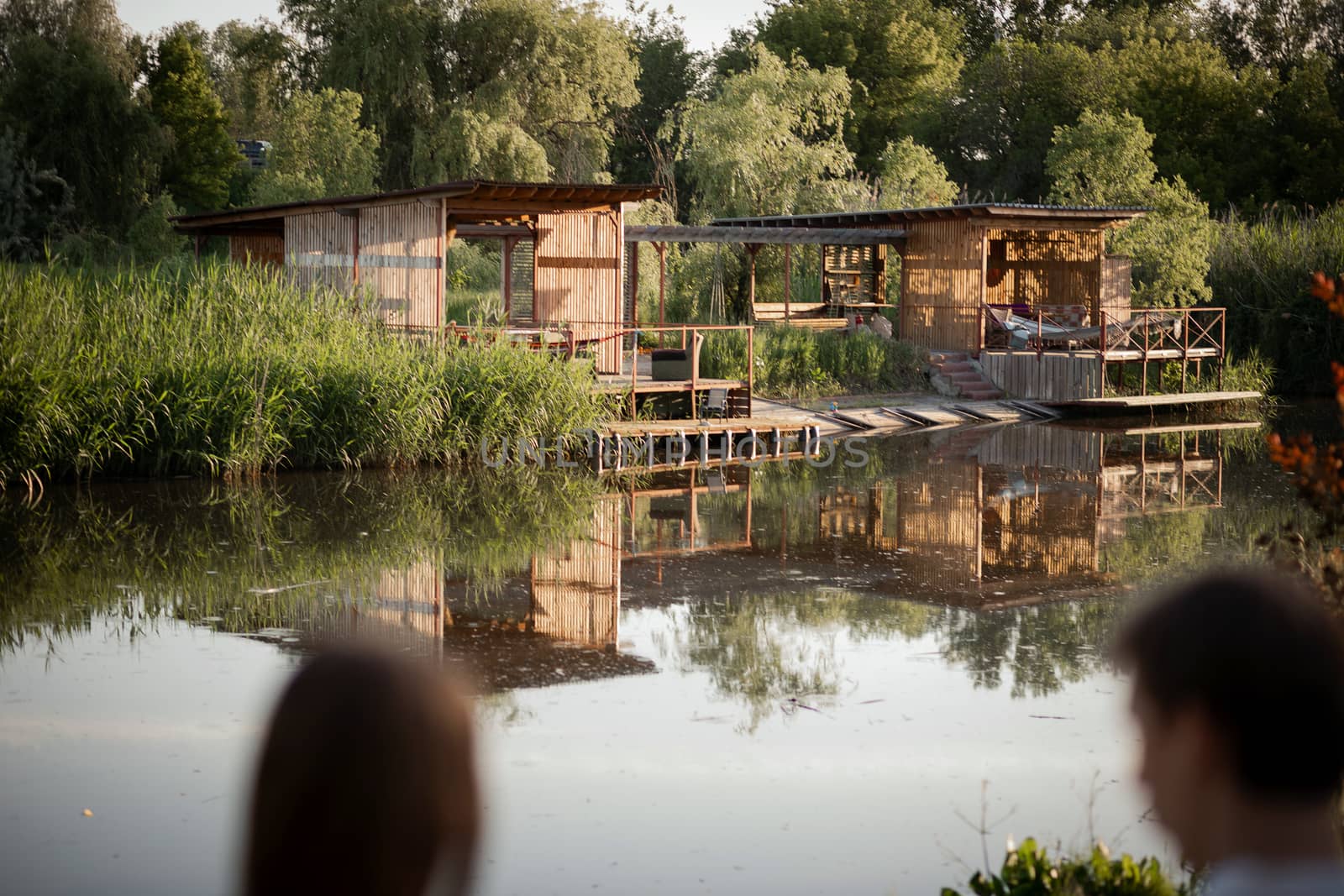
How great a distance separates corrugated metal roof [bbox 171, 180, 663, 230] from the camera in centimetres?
1900

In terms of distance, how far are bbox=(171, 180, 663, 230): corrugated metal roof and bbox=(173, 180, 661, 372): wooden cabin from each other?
0.9 inches

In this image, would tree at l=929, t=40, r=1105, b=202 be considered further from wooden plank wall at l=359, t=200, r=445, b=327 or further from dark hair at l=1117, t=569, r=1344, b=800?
dark hair at l=1117, t=569, r=1344, b=800

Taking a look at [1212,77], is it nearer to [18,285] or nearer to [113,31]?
[113,31]

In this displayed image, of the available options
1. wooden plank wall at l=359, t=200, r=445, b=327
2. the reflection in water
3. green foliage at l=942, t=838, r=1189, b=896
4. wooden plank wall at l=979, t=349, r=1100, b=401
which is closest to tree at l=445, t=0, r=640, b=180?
wooden plank wall at l=979, t=349, r=1100, b=401

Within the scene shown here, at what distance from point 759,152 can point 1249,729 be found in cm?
3391

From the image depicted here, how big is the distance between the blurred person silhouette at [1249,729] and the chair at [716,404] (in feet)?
60.7

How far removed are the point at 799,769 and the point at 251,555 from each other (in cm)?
592

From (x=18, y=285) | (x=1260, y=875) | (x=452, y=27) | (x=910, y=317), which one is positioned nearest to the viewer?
(x=1260, y=875)

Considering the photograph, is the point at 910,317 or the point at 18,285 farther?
the point at 910,317

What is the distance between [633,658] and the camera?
342 inches

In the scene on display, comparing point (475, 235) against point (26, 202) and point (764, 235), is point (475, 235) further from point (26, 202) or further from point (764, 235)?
point (26, 202)

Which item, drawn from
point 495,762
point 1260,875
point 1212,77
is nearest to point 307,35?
point 1212,77

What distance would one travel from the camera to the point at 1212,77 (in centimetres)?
4331

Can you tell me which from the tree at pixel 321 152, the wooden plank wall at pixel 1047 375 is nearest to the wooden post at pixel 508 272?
the wooden plank wall at pixel 1047 375
